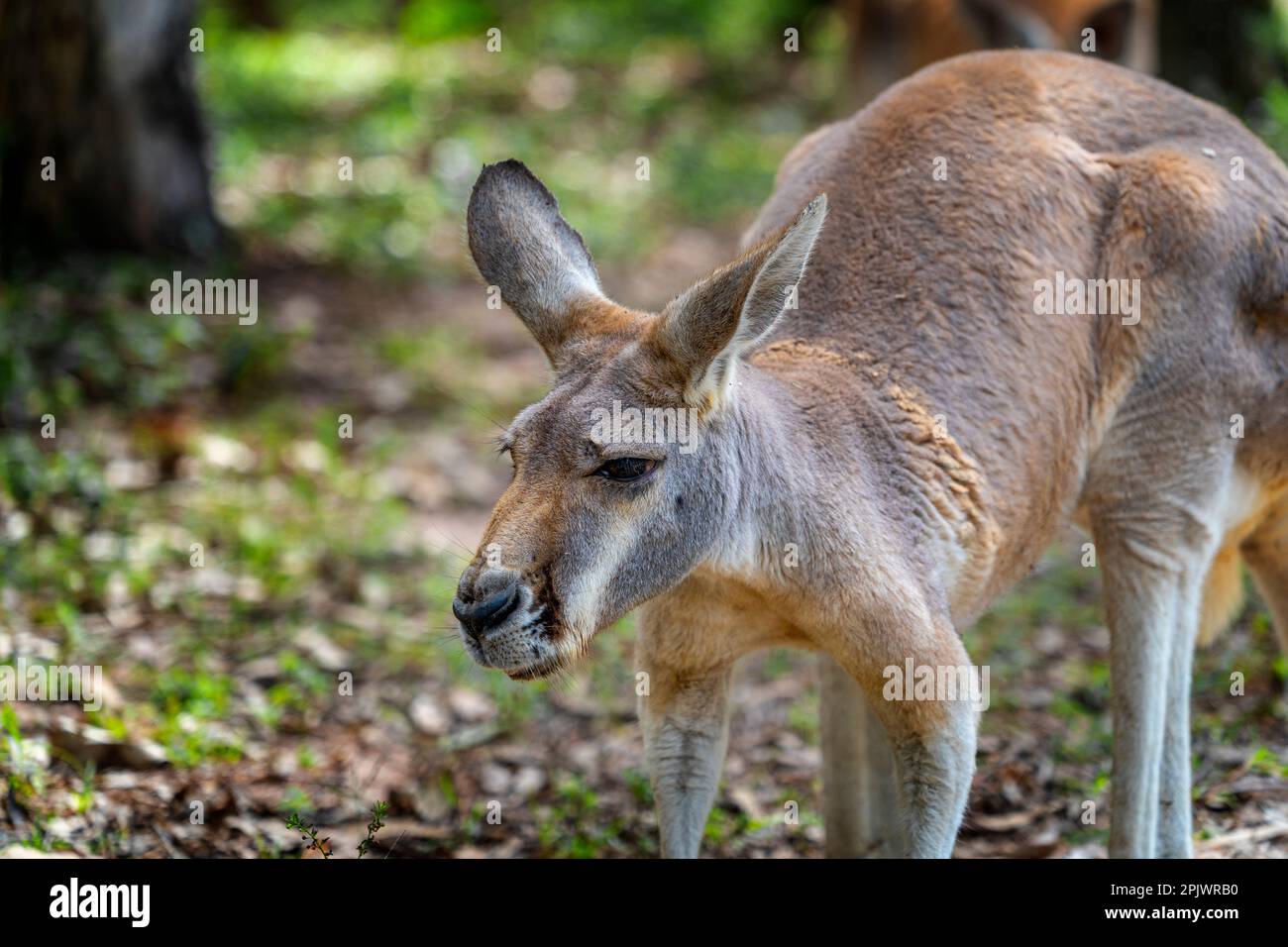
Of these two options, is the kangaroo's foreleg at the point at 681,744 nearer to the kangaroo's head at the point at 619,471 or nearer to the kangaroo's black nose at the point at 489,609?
the kangaroo's head at the point at 619,471

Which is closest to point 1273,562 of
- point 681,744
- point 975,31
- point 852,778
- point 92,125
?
point 852,778

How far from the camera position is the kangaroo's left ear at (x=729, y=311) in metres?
3.98

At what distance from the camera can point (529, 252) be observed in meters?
4.56

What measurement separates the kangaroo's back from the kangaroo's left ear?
2.54 feet

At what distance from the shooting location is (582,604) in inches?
155

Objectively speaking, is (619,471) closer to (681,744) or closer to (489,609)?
(489,609)

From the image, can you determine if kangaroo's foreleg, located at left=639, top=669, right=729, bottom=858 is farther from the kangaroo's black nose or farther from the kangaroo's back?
the kangaroo's back

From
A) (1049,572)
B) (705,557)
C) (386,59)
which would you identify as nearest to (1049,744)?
(1049,572)

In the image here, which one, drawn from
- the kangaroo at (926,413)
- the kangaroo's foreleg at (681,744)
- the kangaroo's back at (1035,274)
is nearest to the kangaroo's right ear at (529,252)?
the kangaroo at (926,413)

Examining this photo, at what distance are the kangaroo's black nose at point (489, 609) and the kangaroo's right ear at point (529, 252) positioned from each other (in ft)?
3.02

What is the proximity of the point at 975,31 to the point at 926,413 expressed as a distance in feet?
23.6

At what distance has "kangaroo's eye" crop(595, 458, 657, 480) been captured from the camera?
4.03 m

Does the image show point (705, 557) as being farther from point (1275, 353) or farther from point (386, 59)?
point (386, 59)
